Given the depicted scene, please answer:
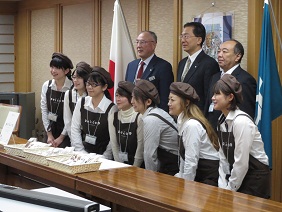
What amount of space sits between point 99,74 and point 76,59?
9.37 feet

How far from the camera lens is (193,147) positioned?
131 inches

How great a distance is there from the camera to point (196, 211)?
2.08 m

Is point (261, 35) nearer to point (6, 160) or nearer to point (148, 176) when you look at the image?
point (148, 176)

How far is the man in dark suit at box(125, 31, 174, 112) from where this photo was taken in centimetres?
438

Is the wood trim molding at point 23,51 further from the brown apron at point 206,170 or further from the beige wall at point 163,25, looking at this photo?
the brown apron at point 206,170

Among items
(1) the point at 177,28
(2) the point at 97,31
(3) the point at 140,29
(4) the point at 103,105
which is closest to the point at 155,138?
(4) the point at 103,105

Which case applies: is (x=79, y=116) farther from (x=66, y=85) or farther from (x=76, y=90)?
(x=66, y=85)

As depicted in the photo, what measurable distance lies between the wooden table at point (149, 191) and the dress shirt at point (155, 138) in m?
0.67

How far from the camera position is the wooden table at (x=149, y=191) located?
2193mm

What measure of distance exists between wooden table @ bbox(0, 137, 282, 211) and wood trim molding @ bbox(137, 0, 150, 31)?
9.58 feet

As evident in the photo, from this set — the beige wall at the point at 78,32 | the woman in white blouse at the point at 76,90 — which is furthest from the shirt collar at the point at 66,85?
the beige wall at the point at 78,32

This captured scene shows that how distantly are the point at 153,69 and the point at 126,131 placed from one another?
0.79 m

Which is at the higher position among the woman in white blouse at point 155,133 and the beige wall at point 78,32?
the beige wall at point 78,32

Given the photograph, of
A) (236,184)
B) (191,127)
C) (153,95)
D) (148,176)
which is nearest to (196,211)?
(148,176)
